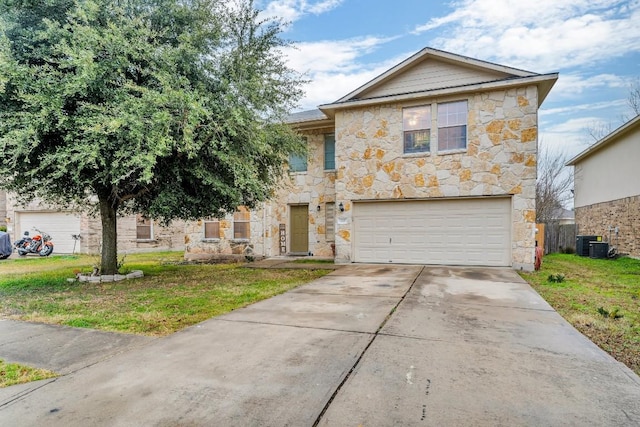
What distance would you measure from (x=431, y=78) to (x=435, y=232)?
4585mm

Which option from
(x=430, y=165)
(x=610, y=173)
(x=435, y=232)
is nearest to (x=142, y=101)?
(x=430, y=165)

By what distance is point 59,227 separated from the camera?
1711 cm

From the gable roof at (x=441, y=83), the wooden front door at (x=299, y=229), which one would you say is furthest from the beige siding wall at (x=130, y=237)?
the gable roof at (x=441, y=83)

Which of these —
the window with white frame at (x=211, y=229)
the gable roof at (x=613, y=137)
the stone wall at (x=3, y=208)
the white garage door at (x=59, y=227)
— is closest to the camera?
the gable roof at (x=613, y=137)

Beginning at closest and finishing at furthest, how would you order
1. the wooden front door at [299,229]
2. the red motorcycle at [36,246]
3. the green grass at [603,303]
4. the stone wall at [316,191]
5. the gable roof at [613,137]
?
1. the green grass at [603,303]
2. the gable roof at [613,137]
3. the stone wall at [316,191]
4. the wooden front door at [299,229]
5. the red motorcycle at [36,246]

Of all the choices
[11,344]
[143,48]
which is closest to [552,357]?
[11,344]

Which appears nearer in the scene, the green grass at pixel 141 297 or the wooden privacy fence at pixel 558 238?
the green grass at pixel 141 297

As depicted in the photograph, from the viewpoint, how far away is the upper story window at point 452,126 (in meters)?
9.88

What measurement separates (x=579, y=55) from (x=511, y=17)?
6.09 meters

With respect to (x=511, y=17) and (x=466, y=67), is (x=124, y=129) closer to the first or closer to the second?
(x=466, y=67)

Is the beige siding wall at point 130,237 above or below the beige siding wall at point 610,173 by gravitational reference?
below

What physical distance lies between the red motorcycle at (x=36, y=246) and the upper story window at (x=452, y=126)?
17159 mm

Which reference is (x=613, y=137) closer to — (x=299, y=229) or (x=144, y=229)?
(x=299, y=229)

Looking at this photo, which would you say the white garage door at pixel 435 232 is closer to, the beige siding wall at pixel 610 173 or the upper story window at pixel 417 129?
the upper story window at pixel 417 129
